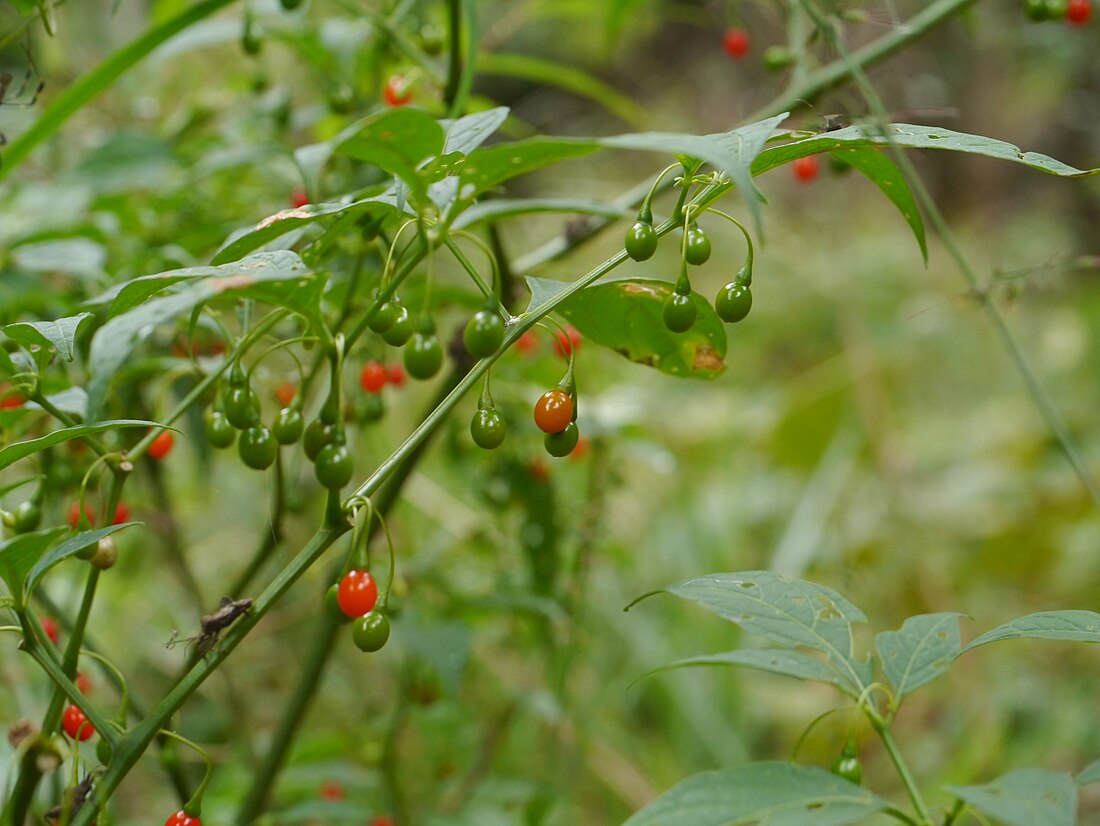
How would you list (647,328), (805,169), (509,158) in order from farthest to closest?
(805,169)
(647,328)
(509,158)

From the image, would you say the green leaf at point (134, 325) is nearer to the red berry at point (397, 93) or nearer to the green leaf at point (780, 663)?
the green leaf at point (780, 663)

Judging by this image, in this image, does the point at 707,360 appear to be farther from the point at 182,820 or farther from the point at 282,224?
the point at 182,820

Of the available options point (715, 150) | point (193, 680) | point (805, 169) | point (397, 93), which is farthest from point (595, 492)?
point (715, 150)

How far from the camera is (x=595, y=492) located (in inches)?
57.7

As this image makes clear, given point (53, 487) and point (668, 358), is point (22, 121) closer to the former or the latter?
point (53, 487)

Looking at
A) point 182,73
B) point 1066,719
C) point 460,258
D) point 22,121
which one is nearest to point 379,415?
point 460,258

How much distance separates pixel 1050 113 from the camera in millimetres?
5359

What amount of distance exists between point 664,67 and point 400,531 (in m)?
5.94

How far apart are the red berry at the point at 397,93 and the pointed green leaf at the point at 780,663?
0.71 metres

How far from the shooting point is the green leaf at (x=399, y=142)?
50cm

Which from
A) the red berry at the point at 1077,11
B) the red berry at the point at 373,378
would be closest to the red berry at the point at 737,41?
the red berry at the point at 1077,11

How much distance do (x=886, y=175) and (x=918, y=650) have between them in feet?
1.02

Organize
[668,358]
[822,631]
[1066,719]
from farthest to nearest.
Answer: [1066,719], [668,358], [822,631]

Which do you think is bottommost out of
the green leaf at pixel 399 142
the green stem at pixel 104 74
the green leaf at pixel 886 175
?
the green leaf at pixel 886 175
